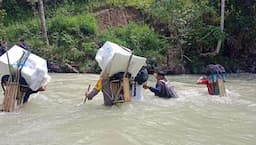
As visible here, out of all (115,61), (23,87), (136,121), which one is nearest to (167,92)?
(115,61)

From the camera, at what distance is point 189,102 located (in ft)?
36.0

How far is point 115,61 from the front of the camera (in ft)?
32.1

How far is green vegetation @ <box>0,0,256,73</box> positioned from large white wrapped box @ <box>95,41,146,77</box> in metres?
8.23

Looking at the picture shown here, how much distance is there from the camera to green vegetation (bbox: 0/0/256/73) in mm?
19016

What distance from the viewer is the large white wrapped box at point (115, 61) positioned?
9.76 m

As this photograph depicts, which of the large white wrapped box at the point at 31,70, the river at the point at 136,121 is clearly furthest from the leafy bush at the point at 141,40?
the large white wrapped box at the point at 31,70

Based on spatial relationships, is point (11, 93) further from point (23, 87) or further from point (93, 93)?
point (93, 93)

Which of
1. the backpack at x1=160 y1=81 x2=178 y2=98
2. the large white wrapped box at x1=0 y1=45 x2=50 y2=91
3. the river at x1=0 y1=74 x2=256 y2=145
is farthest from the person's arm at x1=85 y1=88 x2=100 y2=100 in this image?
the backpack at x1=160 y1=81 x2=178 y2=98

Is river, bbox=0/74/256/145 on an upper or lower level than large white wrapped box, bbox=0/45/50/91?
lower

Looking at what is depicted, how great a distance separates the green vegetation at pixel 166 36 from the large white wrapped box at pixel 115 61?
8.23 metres

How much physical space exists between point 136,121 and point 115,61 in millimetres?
1413

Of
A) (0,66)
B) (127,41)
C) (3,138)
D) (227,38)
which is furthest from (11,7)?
(3,138)

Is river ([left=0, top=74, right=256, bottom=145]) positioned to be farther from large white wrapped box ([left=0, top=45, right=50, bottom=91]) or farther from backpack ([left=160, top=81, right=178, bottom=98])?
large white wrapped box ([left=0, top=45, right=50, bottom=91])

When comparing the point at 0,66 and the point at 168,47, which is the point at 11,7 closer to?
the point at 168,47
